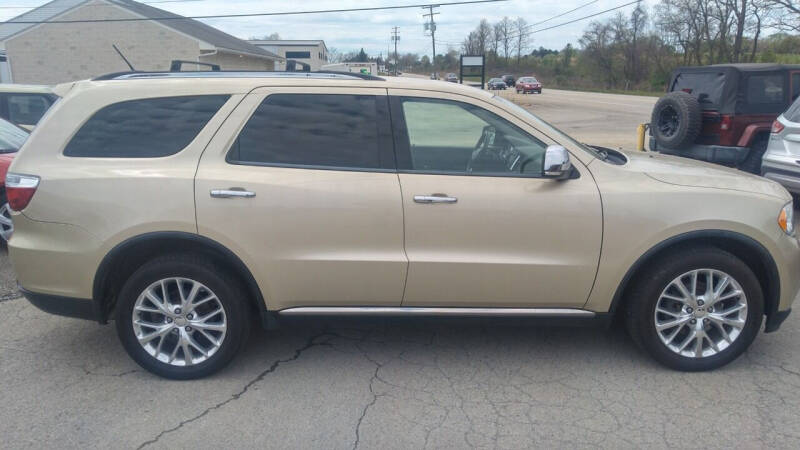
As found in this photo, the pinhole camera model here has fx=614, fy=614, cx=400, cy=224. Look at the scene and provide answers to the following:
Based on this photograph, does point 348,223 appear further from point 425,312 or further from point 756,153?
point 756,153

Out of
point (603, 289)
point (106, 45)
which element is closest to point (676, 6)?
point (106, 45)

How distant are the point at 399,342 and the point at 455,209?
123 cm

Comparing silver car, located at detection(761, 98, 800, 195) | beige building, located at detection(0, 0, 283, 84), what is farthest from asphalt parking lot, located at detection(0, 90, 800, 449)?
beige building, located at detection(0, 0, 283, 84)

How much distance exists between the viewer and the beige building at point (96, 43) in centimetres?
2752

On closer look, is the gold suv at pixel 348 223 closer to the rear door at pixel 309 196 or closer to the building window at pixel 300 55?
the rear door at pixel 309 196

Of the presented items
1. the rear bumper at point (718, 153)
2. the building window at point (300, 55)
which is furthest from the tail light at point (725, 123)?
the building window at point (300, 55)

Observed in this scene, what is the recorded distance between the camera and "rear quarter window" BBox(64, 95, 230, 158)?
367 centimetres

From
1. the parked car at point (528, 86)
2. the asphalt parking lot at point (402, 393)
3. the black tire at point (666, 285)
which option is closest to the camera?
the asphalt parking lot at point (402, 393)

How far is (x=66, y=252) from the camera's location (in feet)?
11.8

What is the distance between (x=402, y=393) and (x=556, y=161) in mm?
1611

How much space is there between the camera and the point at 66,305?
145 inches

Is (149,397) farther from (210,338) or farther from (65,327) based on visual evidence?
(65,327)

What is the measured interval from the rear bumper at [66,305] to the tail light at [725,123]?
9042mm

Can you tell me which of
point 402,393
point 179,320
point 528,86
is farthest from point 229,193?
point 528,86
